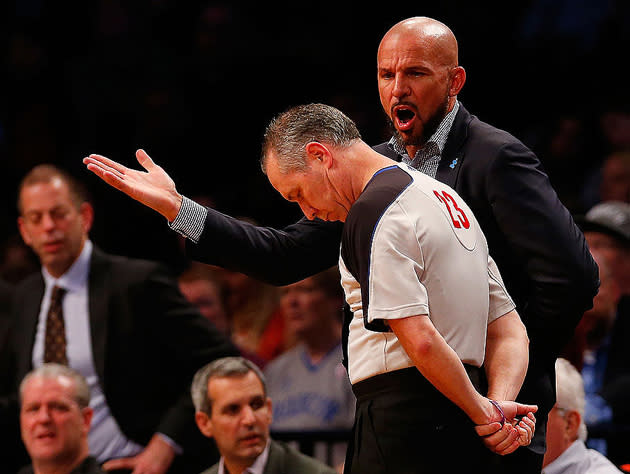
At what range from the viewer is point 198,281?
5402mm

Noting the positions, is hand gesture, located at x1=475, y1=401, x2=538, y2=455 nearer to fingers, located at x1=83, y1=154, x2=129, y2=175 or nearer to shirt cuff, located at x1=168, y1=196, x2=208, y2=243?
shirt cuff, located at x1=168, y1=196, x2=208, y2=243

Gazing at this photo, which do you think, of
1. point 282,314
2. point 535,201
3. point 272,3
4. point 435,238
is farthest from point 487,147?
point 272,3

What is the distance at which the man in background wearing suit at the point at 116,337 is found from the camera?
4.40 meters

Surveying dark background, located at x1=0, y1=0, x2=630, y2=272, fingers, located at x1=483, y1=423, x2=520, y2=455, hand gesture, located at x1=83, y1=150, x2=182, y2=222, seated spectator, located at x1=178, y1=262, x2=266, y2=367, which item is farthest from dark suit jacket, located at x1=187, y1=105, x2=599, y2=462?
dark background, located at x1=0, y1=0, x2=630, y2=272

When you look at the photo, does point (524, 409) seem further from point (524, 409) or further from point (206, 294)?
point (206, 294)

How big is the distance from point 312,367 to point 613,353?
1.28 m

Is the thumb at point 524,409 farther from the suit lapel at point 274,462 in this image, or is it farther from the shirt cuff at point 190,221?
the suit lapel at point 274,462

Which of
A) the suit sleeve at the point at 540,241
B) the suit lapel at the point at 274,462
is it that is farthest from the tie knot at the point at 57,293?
the suit sleeve at the point at 540,241

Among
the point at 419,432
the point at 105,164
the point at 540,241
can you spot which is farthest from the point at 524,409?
the point at 105,164

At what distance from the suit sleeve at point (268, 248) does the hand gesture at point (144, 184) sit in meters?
0.12

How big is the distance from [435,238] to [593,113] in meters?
4.12

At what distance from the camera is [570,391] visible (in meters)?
3.63

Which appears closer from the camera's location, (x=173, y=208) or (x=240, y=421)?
(x=173, y=208)

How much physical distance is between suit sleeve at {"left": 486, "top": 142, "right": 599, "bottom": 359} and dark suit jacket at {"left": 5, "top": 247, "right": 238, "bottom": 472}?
1.86 meters
